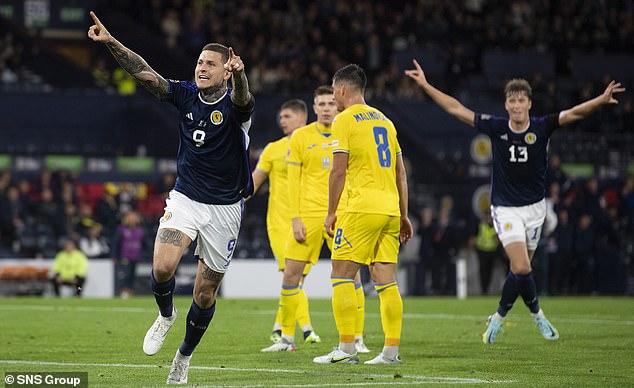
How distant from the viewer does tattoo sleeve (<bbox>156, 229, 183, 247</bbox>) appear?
8.55 meters

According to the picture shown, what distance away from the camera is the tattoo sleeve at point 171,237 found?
8555 millimetres

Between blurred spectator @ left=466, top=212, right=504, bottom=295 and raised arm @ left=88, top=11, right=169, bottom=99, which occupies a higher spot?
raised arm @ left=88, top=11, right=169, bottom=99

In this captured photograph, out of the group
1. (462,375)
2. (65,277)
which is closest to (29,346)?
(462,375)

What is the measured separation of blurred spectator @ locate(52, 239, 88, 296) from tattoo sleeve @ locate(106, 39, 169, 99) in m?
15.4

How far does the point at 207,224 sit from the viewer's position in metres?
8.82

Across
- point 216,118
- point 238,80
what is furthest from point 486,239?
point 238,80

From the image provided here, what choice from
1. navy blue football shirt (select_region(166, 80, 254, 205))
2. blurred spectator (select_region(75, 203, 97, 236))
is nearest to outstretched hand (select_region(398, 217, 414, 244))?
navy blue football shirt (select_region(166, 80, 254, 205))

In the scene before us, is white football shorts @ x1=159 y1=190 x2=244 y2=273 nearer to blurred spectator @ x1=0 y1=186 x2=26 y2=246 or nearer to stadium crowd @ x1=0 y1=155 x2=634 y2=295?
stadium crowd @ x1=0 y1=155 x2=634 y2=295

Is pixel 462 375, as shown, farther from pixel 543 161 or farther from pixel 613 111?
pixel 613 111

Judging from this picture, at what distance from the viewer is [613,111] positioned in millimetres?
31453

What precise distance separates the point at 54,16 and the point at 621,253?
16.7 metres

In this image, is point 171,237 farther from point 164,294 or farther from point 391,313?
point 391,313

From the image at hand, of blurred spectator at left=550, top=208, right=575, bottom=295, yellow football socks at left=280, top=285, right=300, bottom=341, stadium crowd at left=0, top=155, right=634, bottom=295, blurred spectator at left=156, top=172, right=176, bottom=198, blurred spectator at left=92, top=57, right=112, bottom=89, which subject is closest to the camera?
yellow football socks at left=280, top=285, right=300, bottom=341

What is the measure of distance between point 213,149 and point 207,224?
584mm
